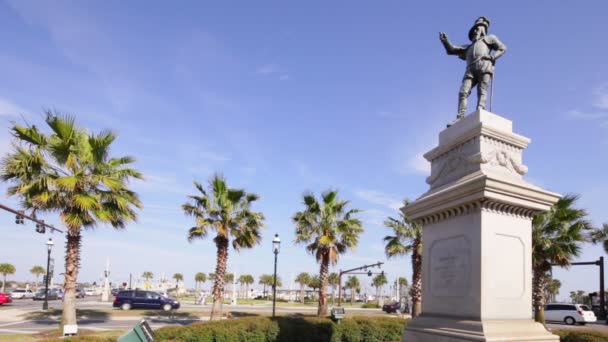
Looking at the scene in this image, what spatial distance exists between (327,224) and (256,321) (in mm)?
12558

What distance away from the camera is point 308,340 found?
1477 cm

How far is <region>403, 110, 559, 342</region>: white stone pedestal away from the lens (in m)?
7.55

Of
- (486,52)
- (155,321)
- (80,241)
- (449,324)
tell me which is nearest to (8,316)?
(155,321)

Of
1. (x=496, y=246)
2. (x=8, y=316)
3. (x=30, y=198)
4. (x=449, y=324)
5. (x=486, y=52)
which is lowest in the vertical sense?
(x=8, y=316)

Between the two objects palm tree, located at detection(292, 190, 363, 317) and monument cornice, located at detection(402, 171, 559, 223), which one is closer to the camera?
monument cornice, located at detection(402, 171, 559, 223)

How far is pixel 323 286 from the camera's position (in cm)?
2614

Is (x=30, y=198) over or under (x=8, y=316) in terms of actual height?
over

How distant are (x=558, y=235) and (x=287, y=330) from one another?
45.5 feet

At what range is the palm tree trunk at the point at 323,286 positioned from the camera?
2562 cm

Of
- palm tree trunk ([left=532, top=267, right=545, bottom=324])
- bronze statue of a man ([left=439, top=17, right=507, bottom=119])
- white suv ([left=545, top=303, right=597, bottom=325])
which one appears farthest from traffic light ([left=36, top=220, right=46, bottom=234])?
white suv ([left=545, top=303, right=597, bottom=325])

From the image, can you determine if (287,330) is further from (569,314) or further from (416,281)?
(569,314)

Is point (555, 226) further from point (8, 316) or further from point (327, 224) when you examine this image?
point (8, 316)

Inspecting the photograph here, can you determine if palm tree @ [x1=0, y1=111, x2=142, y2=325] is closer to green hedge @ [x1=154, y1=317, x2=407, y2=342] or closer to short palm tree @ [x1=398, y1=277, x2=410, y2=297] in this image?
green hedge @ [x1=154, y1=317, x2=407, y2=342]

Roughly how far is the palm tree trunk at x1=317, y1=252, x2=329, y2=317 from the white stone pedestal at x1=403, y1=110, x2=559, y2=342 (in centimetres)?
1696
